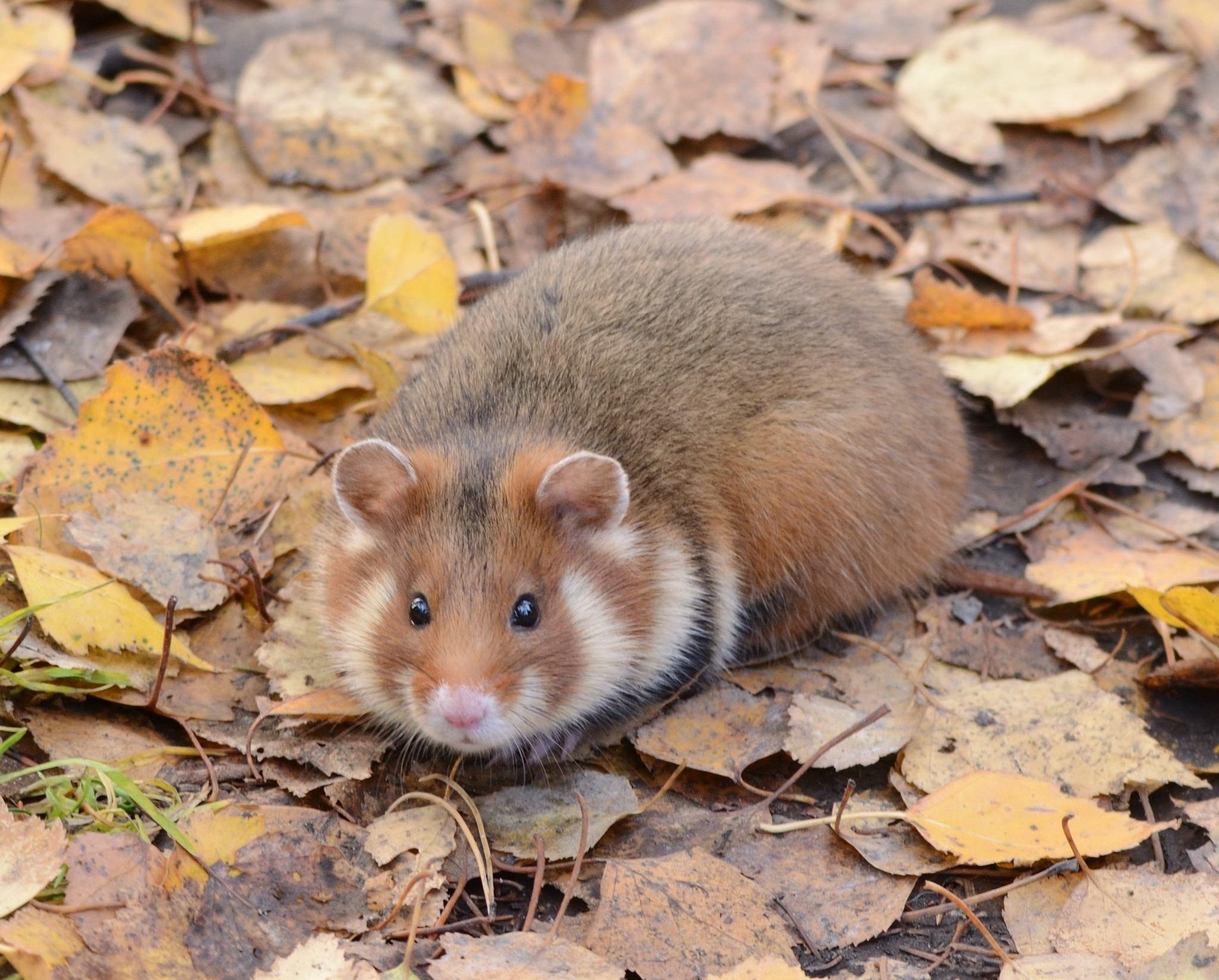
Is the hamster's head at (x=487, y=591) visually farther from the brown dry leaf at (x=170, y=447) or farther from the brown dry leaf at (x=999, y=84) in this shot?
the brown dry leaf at (x=999, y=84)

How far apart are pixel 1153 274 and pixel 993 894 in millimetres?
3754

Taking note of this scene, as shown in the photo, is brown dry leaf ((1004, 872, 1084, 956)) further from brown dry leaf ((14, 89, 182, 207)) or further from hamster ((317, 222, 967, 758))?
brown dry leaf ((14, 89, 182, 207))

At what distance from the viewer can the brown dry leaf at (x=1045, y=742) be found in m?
4.48

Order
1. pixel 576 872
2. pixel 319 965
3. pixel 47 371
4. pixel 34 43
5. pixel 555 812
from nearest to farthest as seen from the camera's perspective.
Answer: pixel 319 965
pixel 576 872
pixel 555 812
pixel 47 371
pixel 34 43

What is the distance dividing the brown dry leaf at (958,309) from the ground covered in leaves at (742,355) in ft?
0.06

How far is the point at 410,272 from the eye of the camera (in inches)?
230

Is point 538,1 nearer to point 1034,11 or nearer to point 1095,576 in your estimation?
point 1034,11

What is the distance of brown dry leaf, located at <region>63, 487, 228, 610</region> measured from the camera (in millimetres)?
4633

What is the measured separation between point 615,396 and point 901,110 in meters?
3.71

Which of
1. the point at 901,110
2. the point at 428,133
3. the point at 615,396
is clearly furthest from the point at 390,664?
the point at 901,110

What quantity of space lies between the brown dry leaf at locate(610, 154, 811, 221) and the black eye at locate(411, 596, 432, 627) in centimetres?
287

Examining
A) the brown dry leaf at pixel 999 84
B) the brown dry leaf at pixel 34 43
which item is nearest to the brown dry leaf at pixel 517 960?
the brown dry leaf at pixel 34 43

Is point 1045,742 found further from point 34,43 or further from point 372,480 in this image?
point 34,43

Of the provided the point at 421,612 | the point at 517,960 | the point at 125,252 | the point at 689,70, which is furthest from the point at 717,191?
the point at 517,960
